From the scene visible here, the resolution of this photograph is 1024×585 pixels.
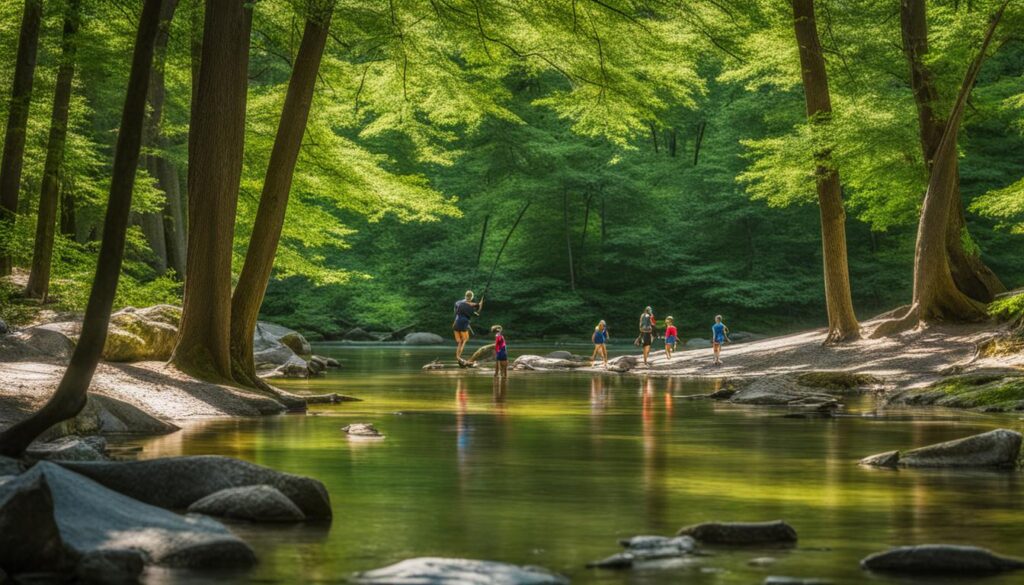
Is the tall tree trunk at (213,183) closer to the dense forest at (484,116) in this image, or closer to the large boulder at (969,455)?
the dense forest at (484,116)

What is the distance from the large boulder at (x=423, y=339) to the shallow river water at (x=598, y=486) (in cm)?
4007

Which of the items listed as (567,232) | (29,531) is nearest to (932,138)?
(29,531)

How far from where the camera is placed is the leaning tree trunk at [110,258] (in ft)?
31.8

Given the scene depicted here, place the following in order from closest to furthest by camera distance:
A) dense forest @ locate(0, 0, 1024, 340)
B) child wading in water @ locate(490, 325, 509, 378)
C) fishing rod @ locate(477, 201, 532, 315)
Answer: dense forest @ locate(0, 0, 1024, 340), child wading in water @ locate(490, 325, 509, 378), fishing rod @ locate(477, 201, 532, 315)

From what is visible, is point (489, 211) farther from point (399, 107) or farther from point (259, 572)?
point (259, 572)

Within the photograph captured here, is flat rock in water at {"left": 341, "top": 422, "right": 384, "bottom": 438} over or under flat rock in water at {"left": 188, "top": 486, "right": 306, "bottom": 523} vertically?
over

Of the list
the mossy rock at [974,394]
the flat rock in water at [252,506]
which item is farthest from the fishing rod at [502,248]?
the flat rock in water at [252,506]

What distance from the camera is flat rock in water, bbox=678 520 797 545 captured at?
8117 millimetres

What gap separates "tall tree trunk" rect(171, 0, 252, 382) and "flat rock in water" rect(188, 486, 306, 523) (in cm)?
1049

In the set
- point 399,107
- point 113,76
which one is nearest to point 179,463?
point 399,107

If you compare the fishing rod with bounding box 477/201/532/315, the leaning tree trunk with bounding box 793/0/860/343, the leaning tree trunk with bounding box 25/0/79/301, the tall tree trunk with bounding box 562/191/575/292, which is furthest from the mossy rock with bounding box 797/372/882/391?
the fishing rod with bounding box 477/201/532/315

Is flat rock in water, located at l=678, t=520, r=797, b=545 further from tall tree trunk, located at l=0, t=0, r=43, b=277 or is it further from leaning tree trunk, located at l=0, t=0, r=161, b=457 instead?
tall tree trunk, located at l=0, t=0, r=43, b=277

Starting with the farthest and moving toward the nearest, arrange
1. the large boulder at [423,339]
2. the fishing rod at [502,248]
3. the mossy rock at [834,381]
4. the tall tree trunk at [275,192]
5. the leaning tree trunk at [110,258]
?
the fishing rod at [502,248], the large boulder at [423,339], the mossy rock at [834,381], the tall tree trunk at [275,192], the leaning tree trunk at [110,258]

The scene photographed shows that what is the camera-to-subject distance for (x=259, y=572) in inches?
279
